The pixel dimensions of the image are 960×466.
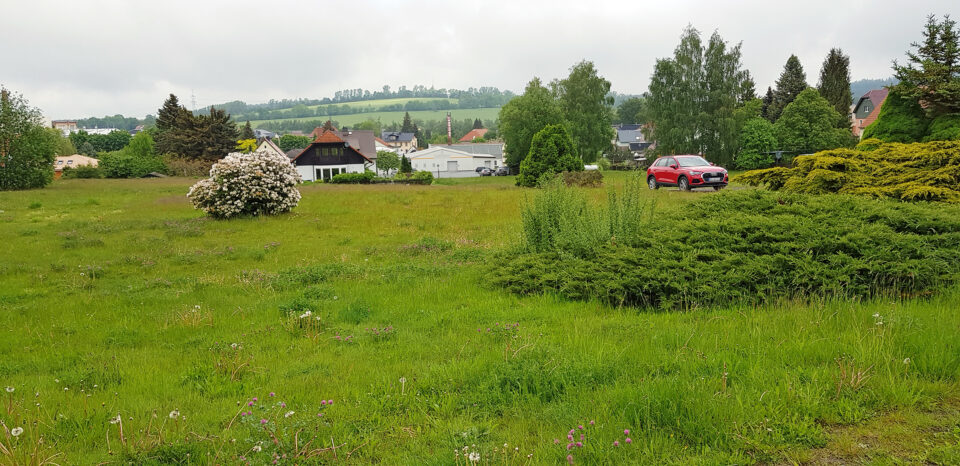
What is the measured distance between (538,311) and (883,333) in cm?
305

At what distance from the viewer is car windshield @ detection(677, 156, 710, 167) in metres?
23.9

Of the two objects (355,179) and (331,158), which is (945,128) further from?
(331,158)

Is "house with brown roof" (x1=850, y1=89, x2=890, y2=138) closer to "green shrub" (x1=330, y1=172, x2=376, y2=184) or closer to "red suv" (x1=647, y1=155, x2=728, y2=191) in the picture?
"red suv" (x1=647, y1=155, x2=728, y2=191)

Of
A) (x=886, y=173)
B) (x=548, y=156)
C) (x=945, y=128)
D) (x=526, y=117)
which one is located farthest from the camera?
(x=526, y=117)

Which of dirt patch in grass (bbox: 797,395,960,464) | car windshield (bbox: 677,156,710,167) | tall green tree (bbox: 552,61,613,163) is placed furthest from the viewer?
tall green tree (bbox: 552,61,613,163)

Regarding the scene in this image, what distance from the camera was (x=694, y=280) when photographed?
18.6ft

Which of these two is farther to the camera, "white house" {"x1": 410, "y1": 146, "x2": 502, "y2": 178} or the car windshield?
"white house" {"x1": 410, "y1": 146, "x2": 502, "y2": 178}

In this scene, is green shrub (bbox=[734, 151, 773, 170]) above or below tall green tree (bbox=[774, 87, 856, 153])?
below

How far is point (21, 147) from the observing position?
3441 cm

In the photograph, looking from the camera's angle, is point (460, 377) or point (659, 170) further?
point (659, 170)

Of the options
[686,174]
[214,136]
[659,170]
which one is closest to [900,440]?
[686,174]

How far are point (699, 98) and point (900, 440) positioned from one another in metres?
45.5

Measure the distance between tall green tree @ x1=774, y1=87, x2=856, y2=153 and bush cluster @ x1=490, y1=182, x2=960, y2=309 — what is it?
4611cm

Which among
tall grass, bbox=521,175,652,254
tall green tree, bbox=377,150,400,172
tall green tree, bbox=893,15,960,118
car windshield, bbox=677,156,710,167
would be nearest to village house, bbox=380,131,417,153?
tall green tree, bbox=377,150,400,172
